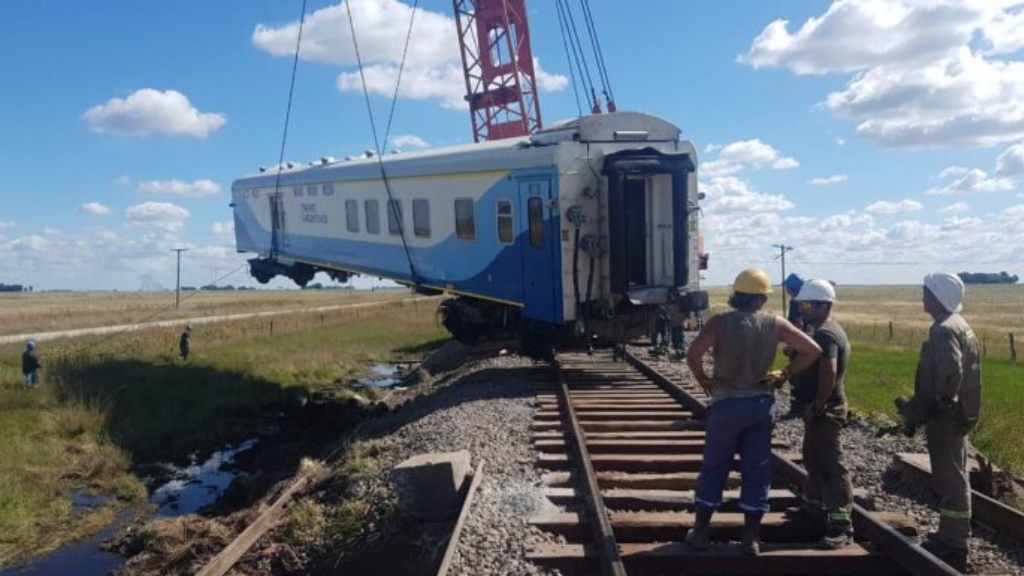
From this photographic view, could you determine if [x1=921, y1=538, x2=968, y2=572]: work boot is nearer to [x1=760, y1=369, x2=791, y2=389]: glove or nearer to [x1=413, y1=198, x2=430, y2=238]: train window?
[x1=760, y1=369, x2=791, y2=389]: glove

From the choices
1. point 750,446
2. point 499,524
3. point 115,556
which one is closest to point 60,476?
point 115,556

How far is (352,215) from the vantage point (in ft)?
58.6

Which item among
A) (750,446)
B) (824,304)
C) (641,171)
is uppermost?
(641,171)

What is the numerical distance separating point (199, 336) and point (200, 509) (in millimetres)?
20178

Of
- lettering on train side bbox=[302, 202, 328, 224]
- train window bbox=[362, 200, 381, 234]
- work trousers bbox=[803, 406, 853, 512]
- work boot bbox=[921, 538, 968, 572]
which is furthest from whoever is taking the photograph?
lettering on train side bbox=[302, 202, 328, 224]

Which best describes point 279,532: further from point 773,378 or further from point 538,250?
point 538,250

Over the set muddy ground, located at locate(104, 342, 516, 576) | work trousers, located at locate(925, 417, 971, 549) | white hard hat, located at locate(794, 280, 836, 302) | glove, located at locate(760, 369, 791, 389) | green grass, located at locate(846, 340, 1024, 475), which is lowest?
muddy ground, located at locate(104, 342, 516, 576)

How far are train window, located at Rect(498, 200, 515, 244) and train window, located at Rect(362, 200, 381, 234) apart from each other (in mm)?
4383

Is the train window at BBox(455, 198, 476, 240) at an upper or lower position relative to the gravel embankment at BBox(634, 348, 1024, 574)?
upper

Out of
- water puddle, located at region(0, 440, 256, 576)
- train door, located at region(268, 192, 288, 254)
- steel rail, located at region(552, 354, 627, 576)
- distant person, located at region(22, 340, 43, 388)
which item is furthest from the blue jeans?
train door, located at region(268, 192, 288, 254)

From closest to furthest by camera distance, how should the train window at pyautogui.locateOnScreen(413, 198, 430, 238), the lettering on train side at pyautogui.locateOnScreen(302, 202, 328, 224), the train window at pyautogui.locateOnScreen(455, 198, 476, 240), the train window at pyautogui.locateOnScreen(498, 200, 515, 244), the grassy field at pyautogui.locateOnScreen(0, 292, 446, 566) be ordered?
the grassy field at pyautogui.locateOnScreen(0, 292, 446, 566)
the train window at pyautogui.locateOnScreen(498, 200, 515, 244)
the train window at pyautogui.locateOnScreen(455, 198, 476, 240)
the train window at pyautogui.locateOnScreen(413, 198, 430, 238)
the lettering on train side at pyautogui.locateOnScreen(302, 202, 328, 224)

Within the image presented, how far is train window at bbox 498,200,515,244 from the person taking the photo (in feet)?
42.2

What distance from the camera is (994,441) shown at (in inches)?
378

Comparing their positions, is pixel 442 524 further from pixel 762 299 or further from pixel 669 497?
pixel 762 299
